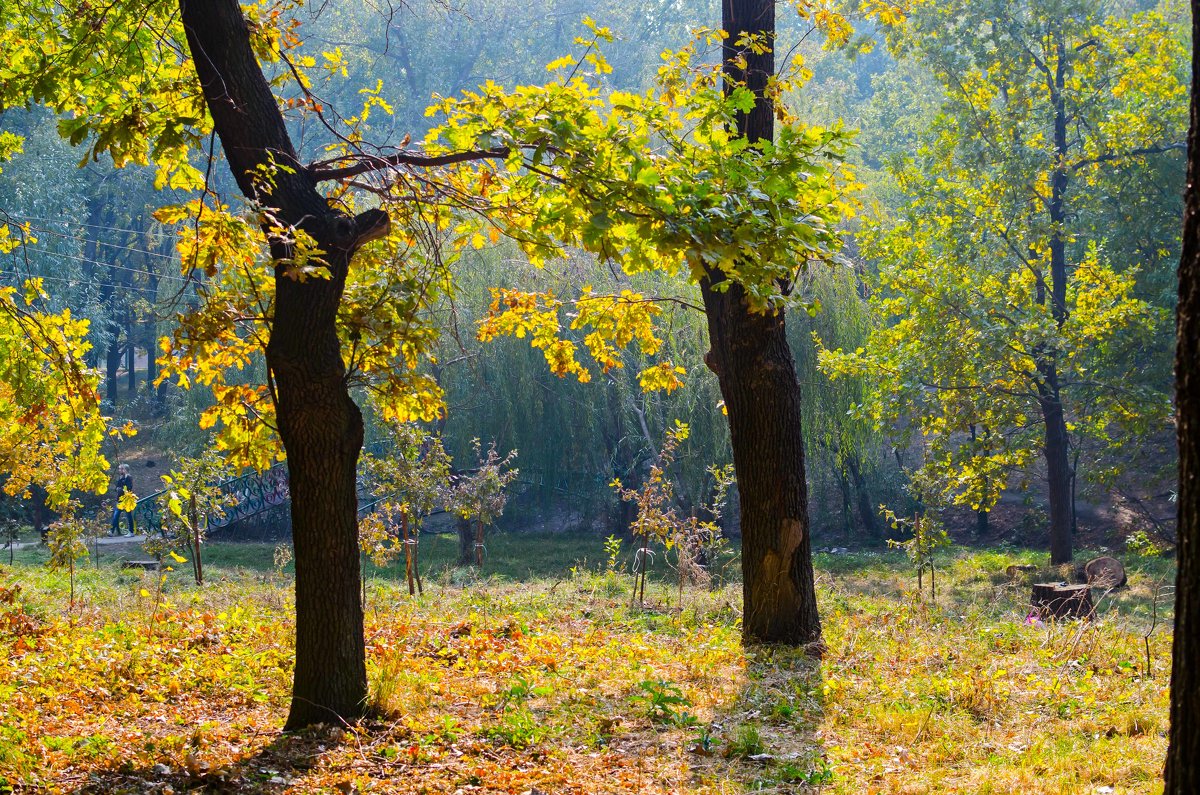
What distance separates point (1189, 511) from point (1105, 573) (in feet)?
44.1

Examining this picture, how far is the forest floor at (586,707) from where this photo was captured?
172 inches

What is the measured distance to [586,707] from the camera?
18.2 ft

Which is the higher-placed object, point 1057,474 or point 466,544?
point 1057,474

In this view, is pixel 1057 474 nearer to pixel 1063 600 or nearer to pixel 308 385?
pixel 1063 600

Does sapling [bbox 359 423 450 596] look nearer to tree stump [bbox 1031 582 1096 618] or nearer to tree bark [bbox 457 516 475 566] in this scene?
tree bark [bbox 457 516 475 566]

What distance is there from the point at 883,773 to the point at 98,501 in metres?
27.0

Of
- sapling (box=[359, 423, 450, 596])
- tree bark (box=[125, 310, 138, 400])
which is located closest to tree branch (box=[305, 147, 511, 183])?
sapling (box=[359, 423, 450, 596])

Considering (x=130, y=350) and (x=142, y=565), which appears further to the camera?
(x=130, y=350)

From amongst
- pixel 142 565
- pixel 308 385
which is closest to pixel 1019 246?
pixel 142 565

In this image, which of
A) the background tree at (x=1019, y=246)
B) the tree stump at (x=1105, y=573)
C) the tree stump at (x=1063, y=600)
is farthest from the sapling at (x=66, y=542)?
the tree stump at (x=1105, y=573)

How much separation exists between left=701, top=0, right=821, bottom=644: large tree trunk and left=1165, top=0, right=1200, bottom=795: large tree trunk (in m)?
4.91

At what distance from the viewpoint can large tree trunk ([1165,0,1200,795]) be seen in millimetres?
2092

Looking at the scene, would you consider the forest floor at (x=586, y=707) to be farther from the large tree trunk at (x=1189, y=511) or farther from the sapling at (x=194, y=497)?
the sapling at (x=194, y=497)

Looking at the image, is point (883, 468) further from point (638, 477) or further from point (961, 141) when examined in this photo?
point (961, 141)
